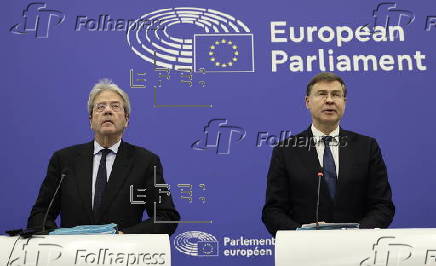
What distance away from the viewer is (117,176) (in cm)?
293

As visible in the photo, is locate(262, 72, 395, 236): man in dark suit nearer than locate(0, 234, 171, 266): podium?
No

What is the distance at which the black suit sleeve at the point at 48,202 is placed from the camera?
2.78 meters

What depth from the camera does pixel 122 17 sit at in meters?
3.55

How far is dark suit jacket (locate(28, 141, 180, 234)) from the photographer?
2.82m

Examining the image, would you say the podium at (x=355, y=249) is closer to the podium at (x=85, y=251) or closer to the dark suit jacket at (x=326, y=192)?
the podium at (x=85, y=251)

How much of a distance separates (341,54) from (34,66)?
1.81m

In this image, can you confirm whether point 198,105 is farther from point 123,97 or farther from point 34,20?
point 34,20

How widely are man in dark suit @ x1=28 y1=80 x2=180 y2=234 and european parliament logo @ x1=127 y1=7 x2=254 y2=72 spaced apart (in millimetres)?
487

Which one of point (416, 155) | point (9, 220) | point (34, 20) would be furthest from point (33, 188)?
point (416, 155)

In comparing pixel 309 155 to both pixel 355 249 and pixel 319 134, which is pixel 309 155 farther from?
pixel 355 249

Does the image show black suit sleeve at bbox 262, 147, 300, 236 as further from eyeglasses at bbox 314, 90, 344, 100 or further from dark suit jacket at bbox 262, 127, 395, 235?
eyeglasses at bbox 314, 90, 344, 100

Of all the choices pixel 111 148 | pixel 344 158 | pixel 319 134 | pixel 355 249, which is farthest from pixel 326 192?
pixel 111 148

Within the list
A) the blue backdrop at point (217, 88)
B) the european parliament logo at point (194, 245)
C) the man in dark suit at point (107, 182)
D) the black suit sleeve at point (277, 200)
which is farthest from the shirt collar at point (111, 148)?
the black suit sleeve at point (277, 200)

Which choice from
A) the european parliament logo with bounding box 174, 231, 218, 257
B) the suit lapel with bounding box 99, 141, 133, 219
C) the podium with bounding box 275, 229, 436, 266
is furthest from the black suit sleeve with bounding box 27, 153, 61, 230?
the podium with bounding box 275, 229, 436, 266
